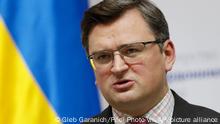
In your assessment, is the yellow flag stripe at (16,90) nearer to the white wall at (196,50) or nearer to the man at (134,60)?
the man at (134,60)

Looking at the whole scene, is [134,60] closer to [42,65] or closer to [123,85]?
[123,85]

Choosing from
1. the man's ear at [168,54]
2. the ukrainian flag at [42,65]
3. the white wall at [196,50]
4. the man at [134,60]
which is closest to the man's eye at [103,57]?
the man at [134,60]

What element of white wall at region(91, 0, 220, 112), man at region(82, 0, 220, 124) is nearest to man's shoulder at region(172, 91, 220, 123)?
man at region(82, 0, 220, 124)

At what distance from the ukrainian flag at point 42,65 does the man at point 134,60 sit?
435mm

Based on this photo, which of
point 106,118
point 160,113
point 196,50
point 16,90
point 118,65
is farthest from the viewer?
point 196,50

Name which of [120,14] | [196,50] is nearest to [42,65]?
[120,14]

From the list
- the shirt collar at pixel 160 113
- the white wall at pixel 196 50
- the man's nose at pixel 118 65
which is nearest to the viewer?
the man's nose at pixel 118 65

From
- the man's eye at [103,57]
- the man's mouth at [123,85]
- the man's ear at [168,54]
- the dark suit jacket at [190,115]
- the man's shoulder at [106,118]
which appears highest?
the man's eye at [103,57]

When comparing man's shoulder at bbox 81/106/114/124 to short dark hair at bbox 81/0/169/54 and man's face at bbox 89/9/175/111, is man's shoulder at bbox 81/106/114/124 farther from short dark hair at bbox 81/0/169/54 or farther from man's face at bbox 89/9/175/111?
short dark hair at bbox 81/0/169/54

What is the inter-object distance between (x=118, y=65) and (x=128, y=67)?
0.03 meters

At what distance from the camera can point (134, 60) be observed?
121cm

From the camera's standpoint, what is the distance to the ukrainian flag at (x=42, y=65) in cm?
171

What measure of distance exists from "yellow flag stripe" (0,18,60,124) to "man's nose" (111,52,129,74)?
61 cm

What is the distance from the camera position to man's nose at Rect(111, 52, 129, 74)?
120 centimetres
